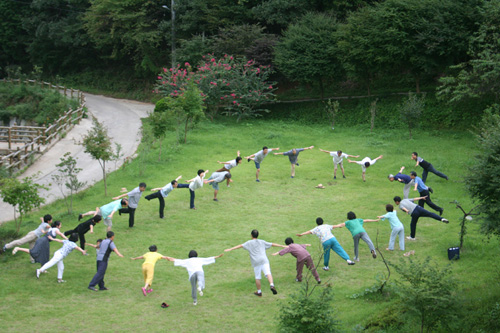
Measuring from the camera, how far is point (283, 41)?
35.4 metres

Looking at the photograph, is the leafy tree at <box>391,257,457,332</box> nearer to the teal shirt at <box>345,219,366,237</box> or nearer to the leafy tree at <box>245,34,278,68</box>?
the teal shirt at <box>345,219,366,237</box>

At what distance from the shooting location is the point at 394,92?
34219 millimetres

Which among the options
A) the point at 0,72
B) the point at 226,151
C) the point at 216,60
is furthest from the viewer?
the point at 0,72

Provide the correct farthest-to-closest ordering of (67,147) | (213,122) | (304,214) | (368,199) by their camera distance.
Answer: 1. (213,122)
2. (67,147)
3. (368,199)
4. (304,214)

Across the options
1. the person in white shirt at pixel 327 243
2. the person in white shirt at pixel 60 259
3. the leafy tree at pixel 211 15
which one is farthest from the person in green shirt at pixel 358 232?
the leafy tree at pixel 211 15

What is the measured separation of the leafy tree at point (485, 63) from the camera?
2405cm

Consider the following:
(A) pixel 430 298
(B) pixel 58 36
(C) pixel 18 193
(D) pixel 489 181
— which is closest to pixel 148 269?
(C) pixel 18 193

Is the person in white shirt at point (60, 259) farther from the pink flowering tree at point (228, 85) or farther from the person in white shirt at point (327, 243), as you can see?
the pink flowering tree at point (228, 85)

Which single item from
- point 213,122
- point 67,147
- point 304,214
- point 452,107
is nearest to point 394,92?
point 452,107

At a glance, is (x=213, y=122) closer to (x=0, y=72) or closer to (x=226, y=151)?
(x=226, y=151)

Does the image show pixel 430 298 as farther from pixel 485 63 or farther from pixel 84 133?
pixel 84 133

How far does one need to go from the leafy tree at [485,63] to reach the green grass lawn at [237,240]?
2.83 metres

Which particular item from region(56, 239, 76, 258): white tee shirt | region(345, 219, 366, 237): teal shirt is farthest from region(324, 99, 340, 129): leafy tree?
region(56, 239, 76, 258): white tee shirt

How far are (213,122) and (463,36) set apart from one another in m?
16.1
